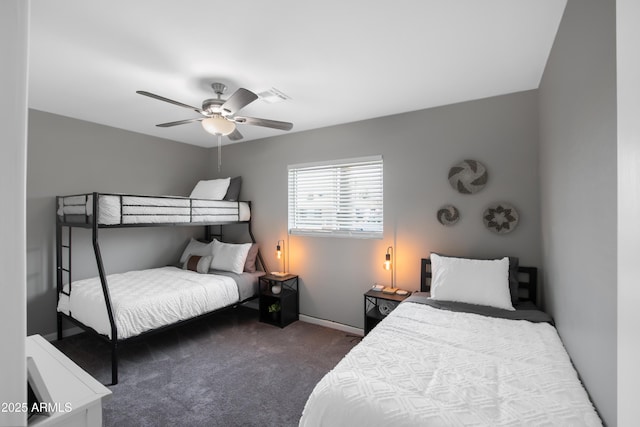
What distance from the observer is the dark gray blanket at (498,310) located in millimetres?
2104

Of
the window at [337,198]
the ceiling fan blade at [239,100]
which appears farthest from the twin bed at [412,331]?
the ceiling fan blade at [239,100]

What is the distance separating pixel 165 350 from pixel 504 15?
3732 mm

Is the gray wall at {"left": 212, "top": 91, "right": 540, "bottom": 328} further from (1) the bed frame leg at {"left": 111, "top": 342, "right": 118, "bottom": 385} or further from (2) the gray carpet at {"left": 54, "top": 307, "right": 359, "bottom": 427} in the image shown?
(1) the bed frame leg at {"left": 111, "top": 342, "right": 118, "bottom": 385}

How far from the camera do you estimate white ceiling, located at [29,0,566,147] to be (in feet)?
5.05

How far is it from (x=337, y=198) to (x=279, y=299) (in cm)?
142

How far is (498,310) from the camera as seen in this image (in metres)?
2.25

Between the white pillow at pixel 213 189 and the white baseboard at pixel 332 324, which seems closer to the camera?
the white baseboard at pixel 332 324

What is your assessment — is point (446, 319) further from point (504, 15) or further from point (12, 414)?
point (12, 414)

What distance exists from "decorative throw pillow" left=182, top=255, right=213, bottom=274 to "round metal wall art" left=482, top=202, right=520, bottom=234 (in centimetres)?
316

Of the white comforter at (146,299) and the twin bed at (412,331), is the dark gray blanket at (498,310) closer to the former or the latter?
the twin bed at (412,331)

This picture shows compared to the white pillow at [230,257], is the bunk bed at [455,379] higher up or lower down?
lower down

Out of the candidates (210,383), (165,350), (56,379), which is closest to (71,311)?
(165,350)

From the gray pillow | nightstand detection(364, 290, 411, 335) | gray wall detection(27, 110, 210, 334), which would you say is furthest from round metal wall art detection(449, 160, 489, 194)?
gray wall detection(27, 110, 210, 334)

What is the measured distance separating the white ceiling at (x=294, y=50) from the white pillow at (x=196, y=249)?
6.29ft
